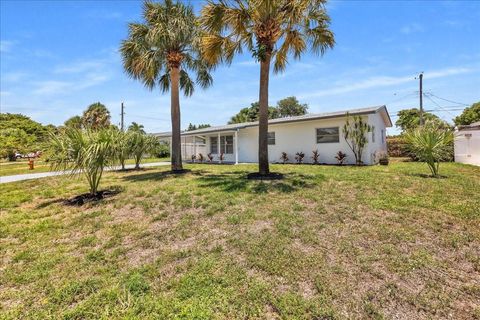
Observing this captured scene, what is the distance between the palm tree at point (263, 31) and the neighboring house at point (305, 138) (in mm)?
5794

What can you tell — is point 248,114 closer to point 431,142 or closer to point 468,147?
point 468,147

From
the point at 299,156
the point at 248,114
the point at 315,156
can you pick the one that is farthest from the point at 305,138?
the point at 248,114

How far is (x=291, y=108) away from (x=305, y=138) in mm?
28992

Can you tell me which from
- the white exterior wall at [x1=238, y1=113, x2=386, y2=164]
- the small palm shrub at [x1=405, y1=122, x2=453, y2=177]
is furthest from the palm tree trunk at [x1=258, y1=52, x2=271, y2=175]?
the white exterior wall at [x1=238, y1=113, x2=386, y2=164]

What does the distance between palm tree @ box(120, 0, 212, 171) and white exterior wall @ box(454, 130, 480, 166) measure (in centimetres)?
1509

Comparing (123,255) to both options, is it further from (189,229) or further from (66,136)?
(66,136)

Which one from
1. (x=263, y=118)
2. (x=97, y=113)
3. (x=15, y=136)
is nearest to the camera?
(x=263, y=118)

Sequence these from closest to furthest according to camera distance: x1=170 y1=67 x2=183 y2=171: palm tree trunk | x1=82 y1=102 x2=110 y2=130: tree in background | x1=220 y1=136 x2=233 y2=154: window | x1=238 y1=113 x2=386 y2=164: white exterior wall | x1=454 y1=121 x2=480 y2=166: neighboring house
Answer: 1. x1=170 y1=67 x2=183 y2=171: palm tree trunk
2. x1=454 y1=121 x2=480 y2=166: neighboring house
3. x1=238 y1=113 x2=386 y2=164: white exterior wall
4. x1=220 y1=136 x2=233 y2=154: window
5. x1=82 y1=102 x2=110 y2=130: tree in background

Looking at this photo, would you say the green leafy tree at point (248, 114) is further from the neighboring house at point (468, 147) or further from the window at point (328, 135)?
the neighboring house at point (468, 147)

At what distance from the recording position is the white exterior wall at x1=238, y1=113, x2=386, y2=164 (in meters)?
15.5

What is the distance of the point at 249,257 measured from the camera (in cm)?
391

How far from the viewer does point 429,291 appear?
10.2 ft

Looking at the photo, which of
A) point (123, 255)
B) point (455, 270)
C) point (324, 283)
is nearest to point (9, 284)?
point (123, 255)

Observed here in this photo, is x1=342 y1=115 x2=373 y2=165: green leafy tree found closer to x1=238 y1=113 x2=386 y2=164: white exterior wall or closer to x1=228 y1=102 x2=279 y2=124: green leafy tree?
x1=238 y1=113 x2=386 y2=164: white exterior wall
